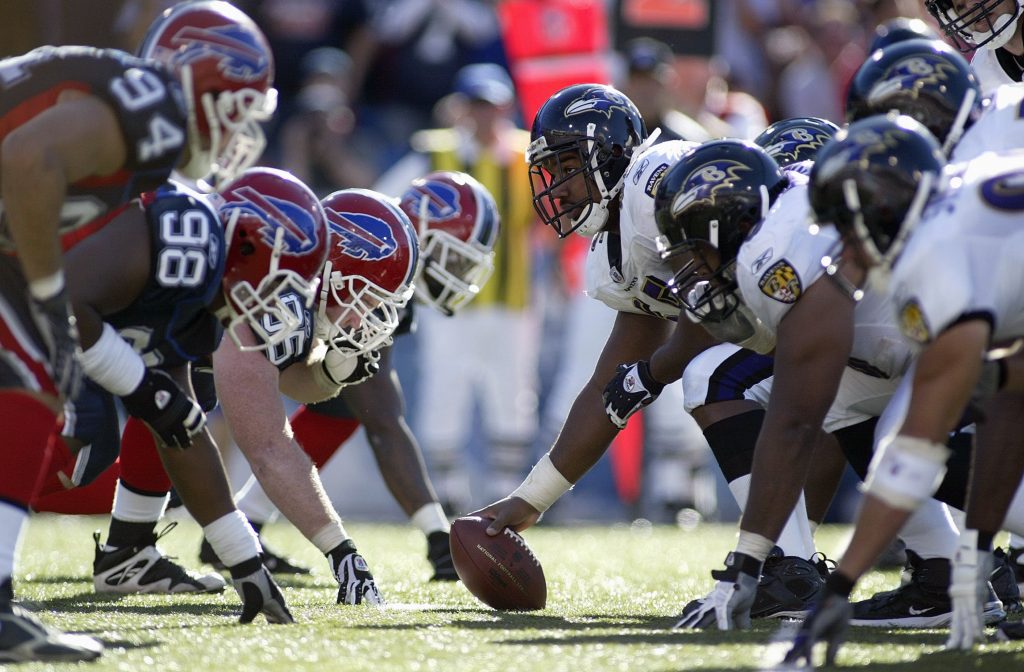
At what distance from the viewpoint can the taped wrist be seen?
287 cm

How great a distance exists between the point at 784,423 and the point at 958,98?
1114mm

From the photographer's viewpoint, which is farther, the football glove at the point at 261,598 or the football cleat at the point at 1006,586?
the football cleat at the point at 1006,586

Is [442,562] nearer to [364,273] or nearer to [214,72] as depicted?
[364,273]

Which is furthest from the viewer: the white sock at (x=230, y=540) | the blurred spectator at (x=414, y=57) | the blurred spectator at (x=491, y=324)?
the blurred spectator at (x=414, y=57)

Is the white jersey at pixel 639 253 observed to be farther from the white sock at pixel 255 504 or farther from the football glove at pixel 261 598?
the white sock at pixel 255 504

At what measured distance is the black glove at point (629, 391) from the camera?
421 cm

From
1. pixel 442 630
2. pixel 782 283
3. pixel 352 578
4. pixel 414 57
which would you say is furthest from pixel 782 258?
pixel 414 57

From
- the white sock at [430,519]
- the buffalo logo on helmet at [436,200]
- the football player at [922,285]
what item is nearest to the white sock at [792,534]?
the football player at [922,285]

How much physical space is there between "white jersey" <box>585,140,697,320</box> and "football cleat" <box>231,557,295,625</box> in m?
1.51

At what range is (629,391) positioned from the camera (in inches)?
166

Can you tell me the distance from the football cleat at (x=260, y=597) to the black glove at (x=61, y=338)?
2.45 ft

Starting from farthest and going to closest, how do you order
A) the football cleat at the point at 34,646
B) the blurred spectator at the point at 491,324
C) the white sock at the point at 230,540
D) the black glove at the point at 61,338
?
the blurred spectator at the point at 491,324 < the white sock at the point at 230,540 < the black glove at the point at 61,338 < the football cleat at the point at 34,646

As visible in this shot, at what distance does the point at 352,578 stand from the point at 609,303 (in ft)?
4.14

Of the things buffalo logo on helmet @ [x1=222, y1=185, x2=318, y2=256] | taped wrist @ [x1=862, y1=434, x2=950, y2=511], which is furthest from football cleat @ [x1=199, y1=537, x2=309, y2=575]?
taped wrist @ [x1=862, y1=434, x2=950, y2=511]
